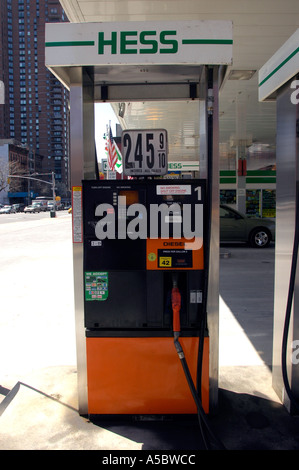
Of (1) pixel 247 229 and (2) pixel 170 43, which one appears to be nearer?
(2) pixel 170 43

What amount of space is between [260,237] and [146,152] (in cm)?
1015

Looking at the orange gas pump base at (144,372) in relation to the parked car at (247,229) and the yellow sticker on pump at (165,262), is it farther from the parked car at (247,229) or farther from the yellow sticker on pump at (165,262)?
the parked car at (247,229)

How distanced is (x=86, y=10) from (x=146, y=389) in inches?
205

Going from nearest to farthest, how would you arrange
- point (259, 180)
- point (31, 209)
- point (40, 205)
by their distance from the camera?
point (259, 180), point (31, 209), point (40, 205)

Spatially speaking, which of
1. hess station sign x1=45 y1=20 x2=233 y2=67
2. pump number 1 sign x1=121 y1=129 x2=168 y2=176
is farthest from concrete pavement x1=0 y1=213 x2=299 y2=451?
hess station sign x1=45 y1=20 x2=233 y2=67

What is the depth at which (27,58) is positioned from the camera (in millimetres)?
140250

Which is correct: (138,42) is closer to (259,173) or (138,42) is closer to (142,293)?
(142,293)

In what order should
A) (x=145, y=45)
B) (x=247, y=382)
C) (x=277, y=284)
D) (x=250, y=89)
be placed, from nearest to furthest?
(x=145, y=45) < (x=277, y=284) < (x=247, y=382) < (x=250, y=89)

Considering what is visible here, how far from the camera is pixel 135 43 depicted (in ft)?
9.06

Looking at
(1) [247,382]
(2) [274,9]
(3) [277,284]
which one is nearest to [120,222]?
(3) [277,284]

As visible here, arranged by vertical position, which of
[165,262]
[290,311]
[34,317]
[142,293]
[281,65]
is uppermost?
[281,65]

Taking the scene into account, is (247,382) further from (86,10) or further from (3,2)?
(3,2)

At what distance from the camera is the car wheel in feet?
41.9

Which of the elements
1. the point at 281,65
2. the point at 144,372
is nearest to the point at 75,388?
the point at 144,372
